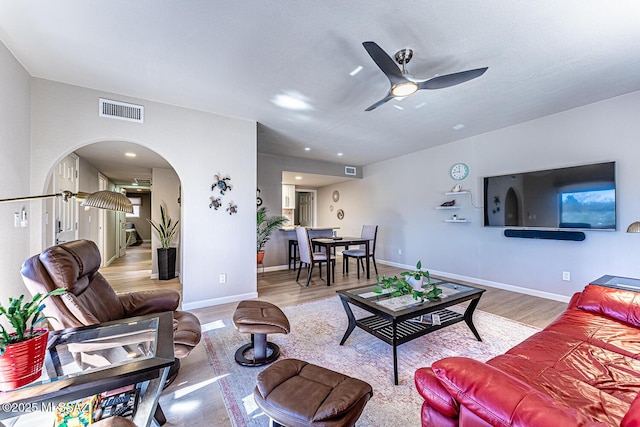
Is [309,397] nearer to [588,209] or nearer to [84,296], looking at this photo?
[84,296]

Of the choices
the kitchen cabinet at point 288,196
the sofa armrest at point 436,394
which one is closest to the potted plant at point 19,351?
the sofa armrest at point 436,394

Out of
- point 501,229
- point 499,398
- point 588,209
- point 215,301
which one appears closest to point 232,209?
point 215,301

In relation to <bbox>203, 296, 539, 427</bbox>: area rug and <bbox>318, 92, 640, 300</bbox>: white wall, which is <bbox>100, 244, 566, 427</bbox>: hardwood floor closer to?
<bbox>203, 296, 539, 427</bbox>: area rug

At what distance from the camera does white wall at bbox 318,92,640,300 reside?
3191mm

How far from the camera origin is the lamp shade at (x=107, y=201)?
1.65 metres

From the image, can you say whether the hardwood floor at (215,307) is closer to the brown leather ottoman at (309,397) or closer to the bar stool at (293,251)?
the bar stool at (293,251)

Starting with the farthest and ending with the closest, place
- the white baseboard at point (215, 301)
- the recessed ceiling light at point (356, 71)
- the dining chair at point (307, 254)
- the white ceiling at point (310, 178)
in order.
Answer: the white ceiling at point (310, 178)
the dining chair at point (307, 254)
the white baseboard at point (215, 301)
the recessed ceiling light at point (356, 71)

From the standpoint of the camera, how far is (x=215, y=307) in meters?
3.46

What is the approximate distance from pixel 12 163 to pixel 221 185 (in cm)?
187

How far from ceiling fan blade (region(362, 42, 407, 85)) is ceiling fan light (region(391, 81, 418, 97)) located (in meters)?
0.06

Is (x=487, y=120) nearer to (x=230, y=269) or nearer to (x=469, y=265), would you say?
(x=469, y=265)

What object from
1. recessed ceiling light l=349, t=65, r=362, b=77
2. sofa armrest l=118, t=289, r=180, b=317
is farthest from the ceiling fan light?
sofa armrest l=118, t=289, r=180, b=317

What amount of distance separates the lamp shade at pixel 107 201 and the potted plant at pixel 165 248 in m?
3.68

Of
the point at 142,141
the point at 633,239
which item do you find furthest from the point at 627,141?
the point at 142,141
